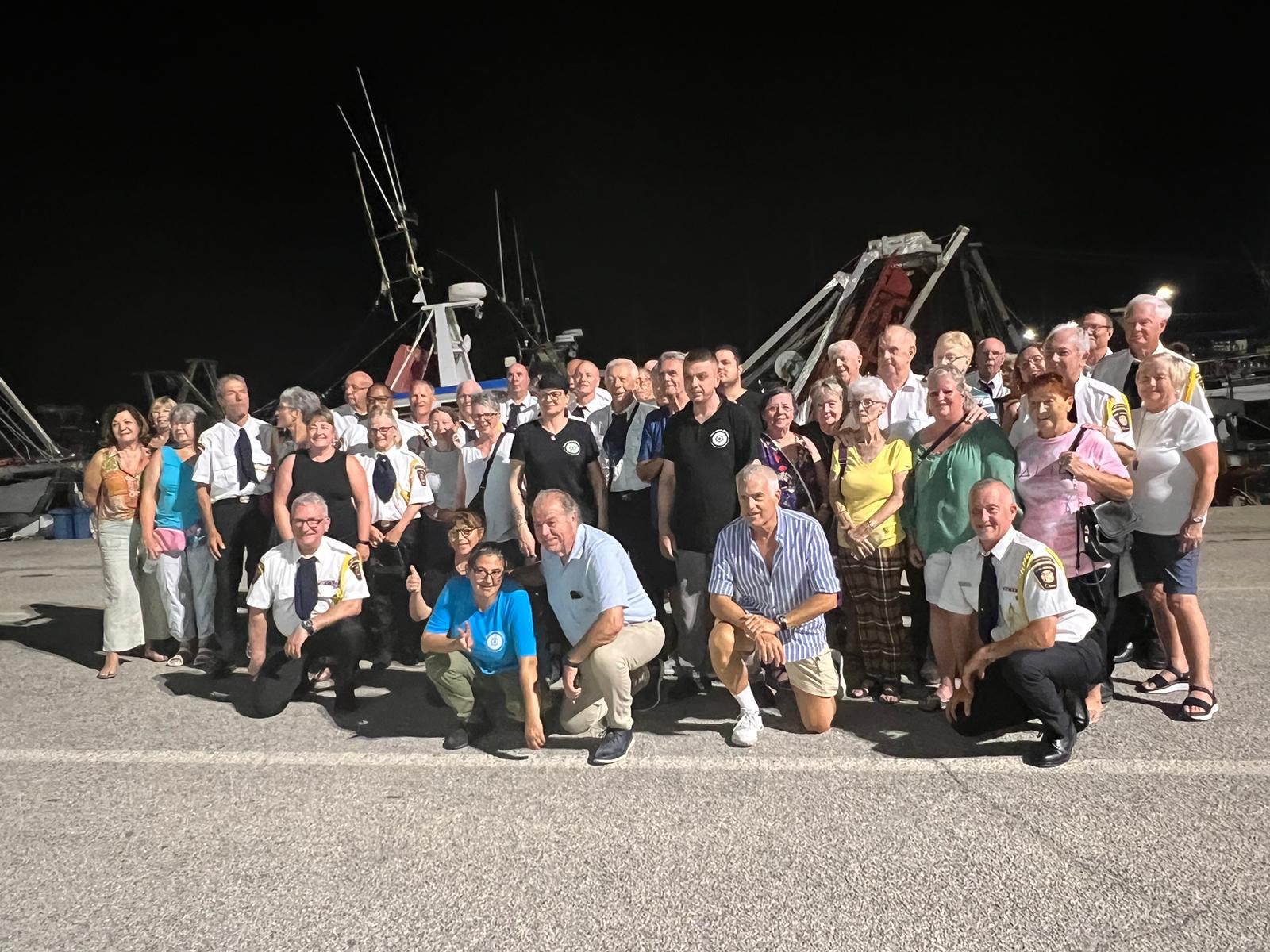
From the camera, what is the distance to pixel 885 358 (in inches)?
186

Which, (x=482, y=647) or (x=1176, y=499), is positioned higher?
(x=1176, y=499)

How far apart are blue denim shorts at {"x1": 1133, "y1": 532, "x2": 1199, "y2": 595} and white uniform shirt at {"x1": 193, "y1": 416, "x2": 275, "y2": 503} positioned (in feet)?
15.6

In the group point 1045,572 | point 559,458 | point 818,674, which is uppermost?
point 559,458

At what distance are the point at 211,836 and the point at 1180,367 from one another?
4.37 meters

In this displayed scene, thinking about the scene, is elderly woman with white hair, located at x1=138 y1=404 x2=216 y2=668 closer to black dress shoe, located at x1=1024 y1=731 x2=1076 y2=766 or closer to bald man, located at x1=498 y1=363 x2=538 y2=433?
bald man, located at x1=498 y1=363 x2=538 y2=433

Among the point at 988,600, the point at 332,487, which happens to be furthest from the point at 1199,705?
the point at 332,487

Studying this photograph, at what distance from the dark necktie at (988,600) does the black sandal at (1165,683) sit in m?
1.21

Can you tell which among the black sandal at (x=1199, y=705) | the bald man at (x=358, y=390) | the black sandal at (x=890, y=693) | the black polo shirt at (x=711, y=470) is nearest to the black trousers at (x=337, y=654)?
the black polo shirt at (x=711, y=470)

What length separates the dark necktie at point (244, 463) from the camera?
17.2 ft

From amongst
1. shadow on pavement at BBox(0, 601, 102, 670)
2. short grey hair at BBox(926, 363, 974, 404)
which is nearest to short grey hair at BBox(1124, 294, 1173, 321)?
short grey hair at BBox(926, 363, 974, 404)

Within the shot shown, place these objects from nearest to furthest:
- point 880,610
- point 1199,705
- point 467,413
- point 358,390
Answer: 1. point 1199,705
2. point 880,610
3. point 467,413
4. point 358,390

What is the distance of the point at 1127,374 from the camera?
4.54 metres

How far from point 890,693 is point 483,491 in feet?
7.89

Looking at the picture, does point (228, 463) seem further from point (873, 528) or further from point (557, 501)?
point (873, 528)
